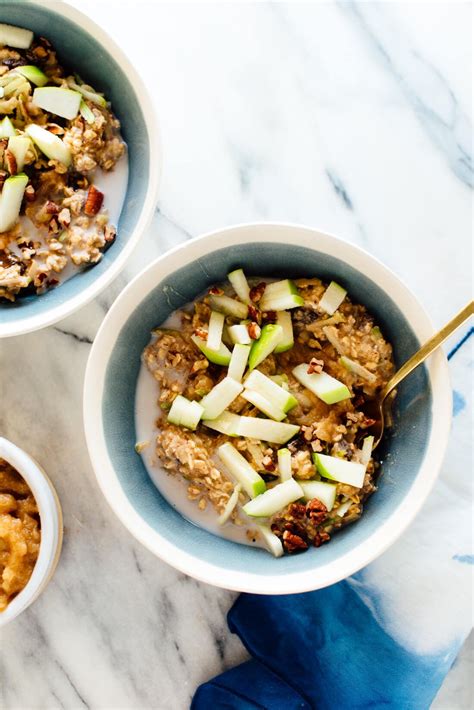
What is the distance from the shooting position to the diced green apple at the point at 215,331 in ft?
4.75

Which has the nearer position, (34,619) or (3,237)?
(3,237)

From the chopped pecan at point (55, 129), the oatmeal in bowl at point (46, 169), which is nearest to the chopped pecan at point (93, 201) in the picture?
the oatmeal in bowl at point (46, 169)

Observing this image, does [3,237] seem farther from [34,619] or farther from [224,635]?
[224,635]

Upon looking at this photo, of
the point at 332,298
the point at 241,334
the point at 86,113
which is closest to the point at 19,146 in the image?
the point at 86,113

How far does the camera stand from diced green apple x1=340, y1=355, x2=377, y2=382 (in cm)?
143

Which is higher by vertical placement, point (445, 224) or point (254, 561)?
point (445, 224)

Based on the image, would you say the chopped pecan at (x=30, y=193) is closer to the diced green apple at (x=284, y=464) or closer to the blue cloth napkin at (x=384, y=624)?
the diced green apple at (x=284, y=464)

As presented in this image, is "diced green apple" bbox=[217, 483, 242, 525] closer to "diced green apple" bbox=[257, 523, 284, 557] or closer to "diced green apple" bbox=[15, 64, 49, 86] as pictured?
"diced green apple" bbox=[257, 523, 284, 557]

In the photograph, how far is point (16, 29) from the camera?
1491mm

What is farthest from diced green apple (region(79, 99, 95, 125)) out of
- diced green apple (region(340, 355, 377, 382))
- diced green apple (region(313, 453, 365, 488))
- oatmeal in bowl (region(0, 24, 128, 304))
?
diced green apple (region(313, 453, 365, 488))

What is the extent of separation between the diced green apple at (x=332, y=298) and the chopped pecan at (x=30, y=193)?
0.57 m

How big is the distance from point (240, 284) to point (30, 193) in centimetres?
43

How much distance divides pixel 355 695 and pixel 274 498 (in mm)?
534

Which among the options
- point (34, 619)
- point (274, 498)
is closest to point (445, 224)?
point (274, 498)
